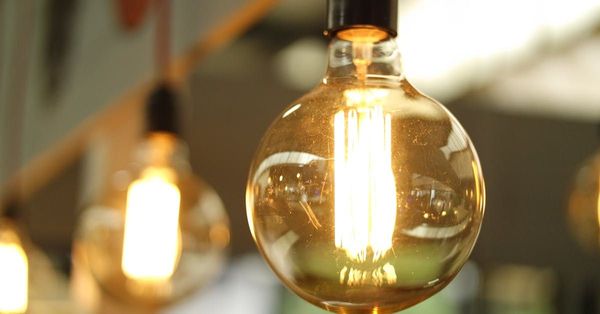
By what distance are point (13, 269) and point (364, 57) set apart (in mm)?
1952

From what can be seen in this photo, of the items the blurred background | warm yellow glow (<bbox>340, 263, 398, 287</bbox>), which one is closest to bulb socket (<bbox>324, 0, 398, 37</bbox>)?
warm yellow glow (<bbox>340, 263, 398, 287</bbox>)

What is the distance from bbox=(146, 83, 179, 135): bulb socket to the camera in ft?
5.32

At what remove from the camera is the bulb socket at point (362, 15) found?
2.24 feet

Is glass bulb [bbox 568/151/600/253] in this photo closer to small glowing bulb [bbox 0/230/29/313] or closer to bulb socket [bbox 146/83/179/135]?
bulb socket [bbox 146/83/179/135]

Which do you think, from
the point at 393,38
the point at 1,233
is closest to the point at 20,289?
the point at 1,233

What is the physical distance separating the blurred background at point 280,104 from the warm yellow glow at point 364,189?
1192 mm

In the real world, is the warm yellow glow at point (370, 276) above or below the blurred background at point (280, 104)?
below

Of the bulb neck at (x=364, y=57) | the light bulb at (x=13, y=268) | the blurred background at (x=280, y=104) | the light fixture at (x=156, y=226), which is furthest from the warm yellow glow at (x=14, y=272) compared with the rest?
the bulb neck at (x=364, y=57)

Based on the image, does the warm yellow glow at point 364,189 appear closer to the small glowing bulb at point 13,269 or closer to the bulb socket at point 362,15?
the bulb socket at point 362,15

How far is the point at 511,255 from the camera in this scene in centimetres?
508

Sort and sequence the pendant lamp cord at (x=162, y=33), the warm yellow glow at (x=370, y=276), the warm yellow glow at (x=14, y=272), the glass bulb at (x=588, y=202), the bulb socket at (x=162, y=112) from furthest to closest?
1. the warm yellow glow at (x=14, y=272)
2. the pendant lamp cord at (x=162, y=33)
3. the glass bulb at (x=588, y=202)
4. the bulb socket at (x=162, y=112)
5. the warm yellow glow at (x=370, y=276)

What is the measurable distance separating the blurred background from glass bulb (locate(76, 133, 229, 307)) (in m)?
0.26

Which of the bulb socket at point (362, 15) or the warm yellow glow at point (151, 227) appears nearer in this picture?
the bulb socket at point (362, 15)

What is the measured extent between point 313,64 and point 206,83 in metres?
0.48
